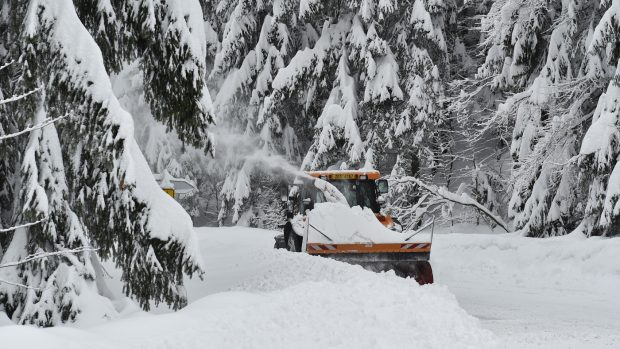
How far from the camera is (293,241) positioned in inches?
600

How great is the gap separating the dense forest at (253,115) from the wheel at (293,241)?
8.62ft

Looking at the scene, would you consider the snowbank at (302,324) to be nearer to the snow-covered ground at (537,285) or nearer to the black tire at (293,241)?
the snow-covered ground at (537,285)

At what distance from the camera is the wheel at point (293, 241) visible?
48.8 feet

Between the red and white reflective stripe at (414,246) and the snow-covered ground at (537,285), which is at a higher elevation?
the red and white reflective stripe at (414,246)

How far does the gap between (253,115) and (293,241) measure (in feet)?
38.0

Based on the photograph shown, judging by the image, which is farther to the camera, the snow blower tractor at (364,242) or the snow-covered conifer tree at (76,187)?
the snow blower tractor at (364,242)

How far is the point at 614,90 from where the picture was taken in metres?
14.0

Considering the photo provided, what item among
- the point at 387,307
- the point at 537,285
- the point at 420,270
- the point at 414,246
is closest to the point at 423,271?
the point at 420,270

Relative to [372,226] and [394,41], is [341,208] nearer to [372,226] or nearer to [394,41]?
[372,226]

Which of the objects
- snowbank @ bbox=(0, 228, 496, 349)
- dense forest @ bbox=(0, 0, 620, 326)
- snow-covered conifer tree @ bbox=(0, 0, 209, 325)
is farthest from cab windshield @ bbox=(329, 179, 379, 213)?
snow-covered conifer tree @ bbox=(0, 0, 209, 325)

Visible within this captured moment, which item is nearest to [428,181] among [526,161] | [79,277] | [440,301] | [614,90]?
→ [526,161]

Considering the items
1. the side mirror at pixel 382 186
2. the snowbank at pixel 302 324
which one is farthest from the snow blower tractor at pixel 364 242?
the snowbank at pixel 302 324

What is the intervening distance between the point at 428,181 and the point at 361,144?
6071mm

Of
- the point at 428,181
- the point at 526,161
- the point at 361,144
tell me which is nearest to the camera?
the point at 526,161
